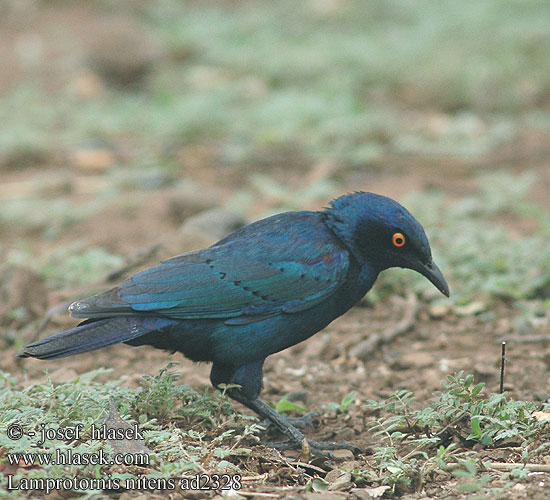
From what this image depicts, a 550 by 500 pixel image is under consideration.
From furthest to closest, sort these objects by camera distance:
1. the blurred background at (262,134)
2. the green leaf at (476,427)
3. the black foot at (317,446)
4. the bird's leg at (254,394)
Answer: the blurred background at (262,134)
the bird's leg at (254,394)
the black foot at (317,446)
the green leaf at (476,427)

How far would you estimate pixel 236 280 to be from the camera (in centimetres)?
404

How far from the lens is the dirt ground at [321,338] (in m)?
4.30

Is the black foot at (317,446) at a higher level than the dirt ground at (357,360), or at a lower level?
lower

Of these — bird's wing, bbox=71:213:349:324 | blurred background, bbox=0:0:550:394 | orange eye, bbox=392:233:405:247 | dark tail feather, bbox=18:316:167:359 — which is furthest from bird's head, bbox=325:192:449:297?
blurred background, bbox=0:0:550:394

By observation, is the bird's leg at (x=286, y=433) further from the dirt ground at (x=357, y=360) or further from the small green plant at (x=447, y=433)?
the small green plant at (x=447, y=433)

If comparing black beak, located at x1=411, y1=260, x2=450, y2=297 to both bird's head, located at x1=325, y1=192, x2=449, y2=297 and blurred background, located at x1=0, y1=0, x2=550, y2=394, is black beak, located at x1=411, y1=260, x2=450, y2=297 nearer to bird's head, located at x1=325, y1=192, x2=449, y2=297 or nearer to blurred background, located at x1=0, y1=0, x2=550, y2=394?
bird's head, located at x1=325, y1=192, x2=449, y2=297

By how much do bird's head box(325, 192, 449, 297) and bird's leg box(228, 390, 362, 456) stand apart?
0.83m

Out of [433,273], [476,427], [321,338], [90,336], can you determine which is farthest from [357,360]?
[90,336]

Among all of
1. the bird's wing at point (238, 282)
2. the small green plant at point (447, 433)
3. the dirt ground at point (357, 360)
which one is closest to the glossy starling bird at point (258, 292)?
the bird's wing at point (238, 282)

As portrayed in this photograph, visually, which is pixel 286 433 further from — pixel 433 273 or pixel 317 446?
pixel 433 273

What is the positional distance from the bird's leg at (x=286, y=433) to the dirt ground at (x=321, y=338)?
94 millimetres

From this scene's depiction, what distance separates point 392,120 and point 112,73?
163 inches

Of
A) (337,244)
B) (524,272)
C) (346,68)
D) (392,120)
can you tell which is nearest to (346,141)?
(392,120)

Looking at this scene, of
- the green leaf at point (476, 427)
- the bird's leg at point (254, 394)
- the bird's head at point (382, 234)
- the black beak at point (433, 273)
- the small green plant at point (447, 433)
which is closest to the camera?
the small green plant at point (447, 433)
